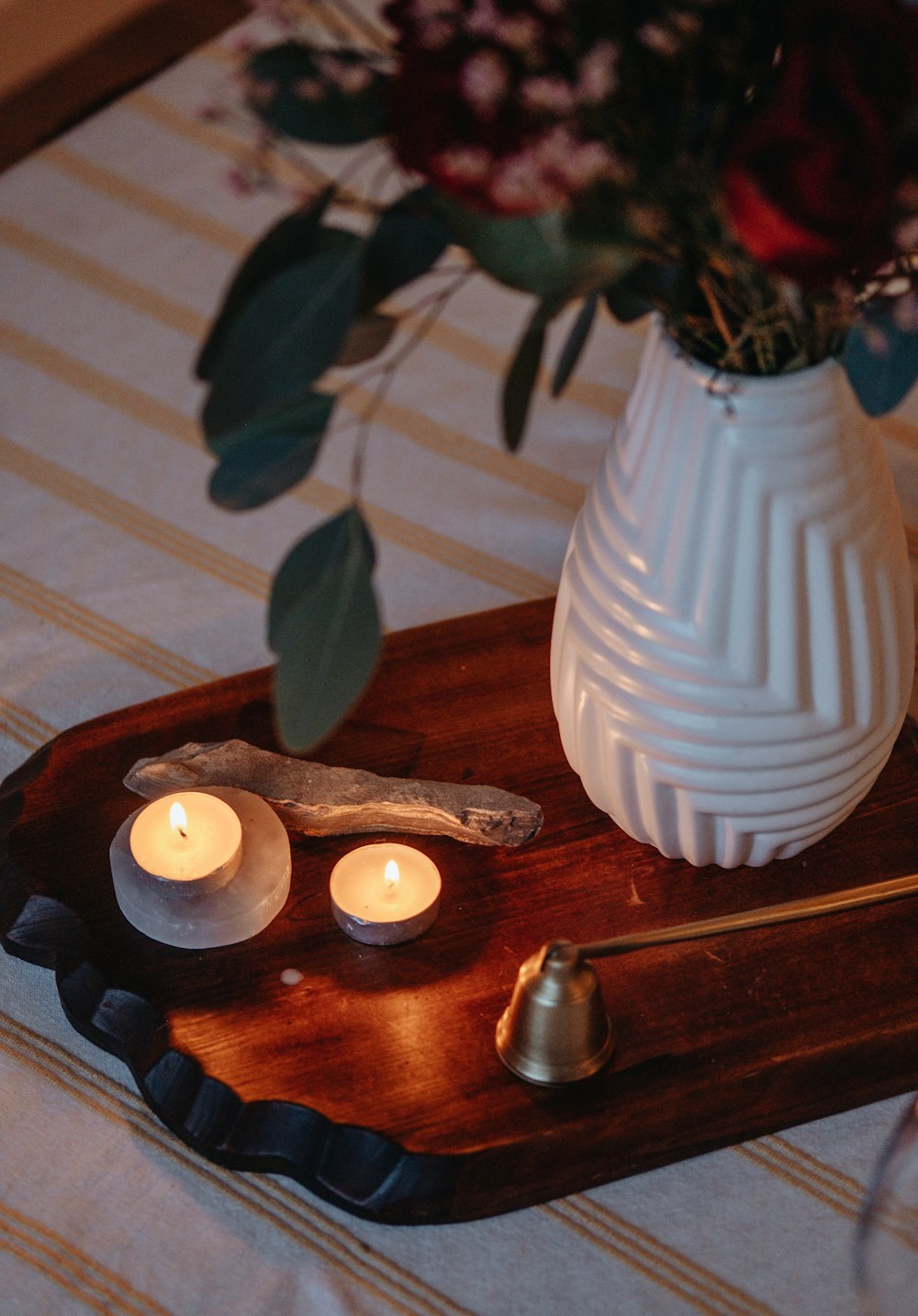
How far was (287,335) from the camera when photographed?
0.38 meters

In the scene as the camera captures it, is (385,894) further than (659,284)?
Yes

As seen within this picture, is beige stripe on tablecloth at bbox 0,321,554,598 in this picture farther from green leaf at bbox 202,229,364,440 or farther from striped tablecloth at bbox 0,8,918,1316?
green leaf at bbox 202,229,364,440

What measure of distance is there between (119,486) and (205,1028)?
43cm

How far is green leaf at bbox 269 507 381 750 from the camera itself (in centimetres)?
42

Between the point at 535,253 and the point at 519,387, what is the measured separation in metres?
0.06

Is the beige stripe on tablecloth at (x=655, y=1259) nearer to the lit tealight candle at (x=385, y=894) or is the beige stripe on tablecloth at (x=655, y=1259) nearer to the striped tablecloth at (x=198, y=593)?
the striped tablecloth at (x=198, y=593)

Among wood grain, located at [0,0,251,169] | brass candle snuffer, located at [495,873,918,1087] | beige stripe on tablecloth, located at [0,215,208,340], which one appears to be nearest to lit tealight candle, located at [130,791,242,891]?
brass candle snuffer, located at [495,873,918,1087]

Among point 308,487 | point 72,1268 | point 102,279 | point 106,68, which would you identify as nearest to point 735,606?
point 72,1268

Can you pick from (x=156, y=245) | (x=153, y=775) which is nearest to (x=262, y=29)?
(x=156, y=245)

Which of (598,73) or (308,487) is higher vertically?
(598,73)

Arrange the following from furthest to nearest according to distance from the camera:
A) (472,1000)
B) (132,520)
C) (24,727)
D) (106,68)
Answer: (106,68) → (132,520) → (24,727) → (472,1000)

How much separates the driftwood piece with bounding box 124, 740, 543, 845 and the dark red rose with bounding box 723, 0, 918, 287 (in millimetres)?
293

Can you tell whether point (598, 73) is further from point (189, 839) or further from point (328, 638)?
point (189, 839)

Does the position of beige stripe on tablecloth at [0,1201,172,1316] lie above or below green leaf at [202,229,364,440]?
below
